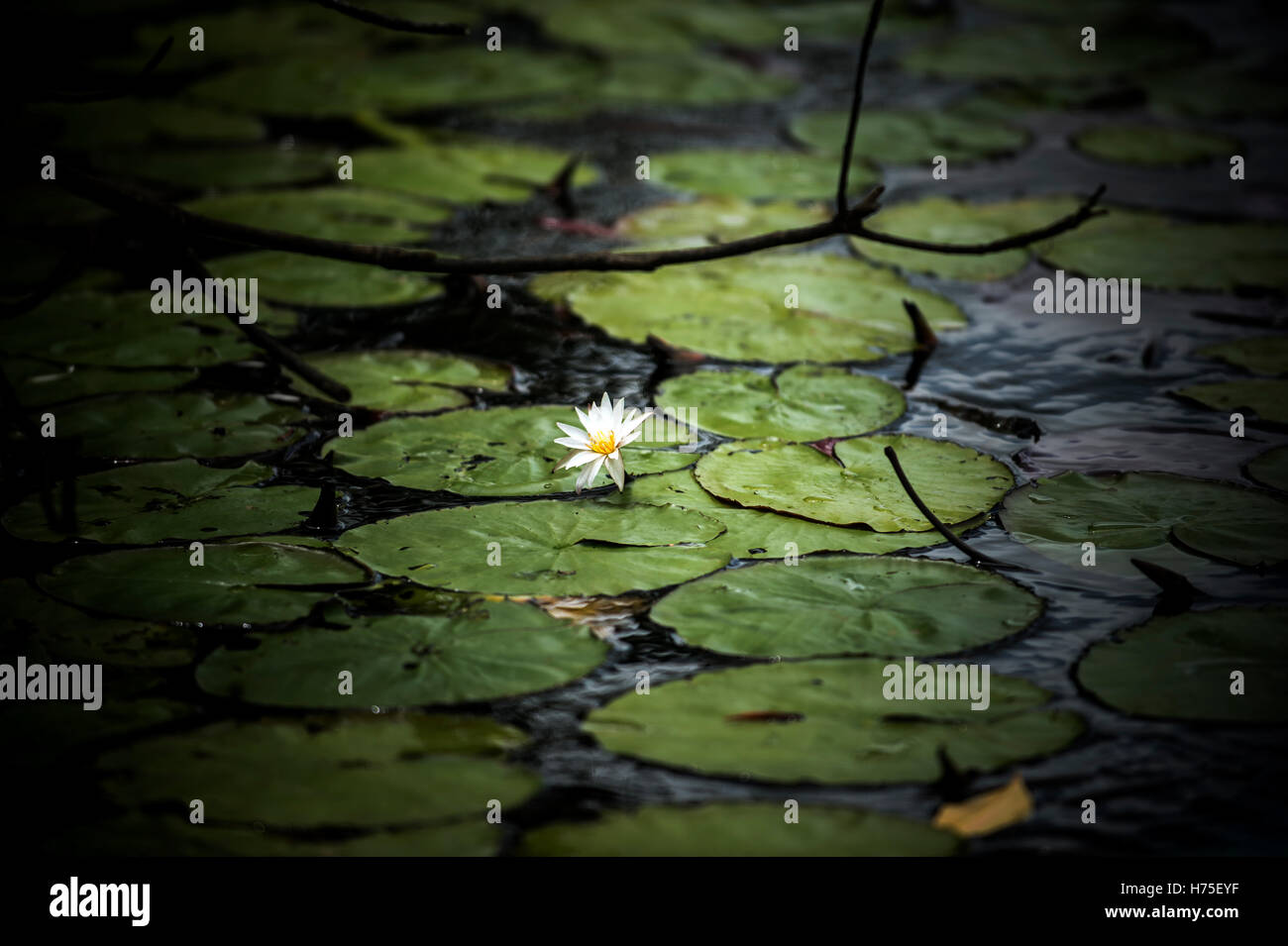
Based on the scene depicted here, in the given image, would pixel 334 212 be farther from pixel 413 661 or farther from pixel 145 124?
pixel 413 661

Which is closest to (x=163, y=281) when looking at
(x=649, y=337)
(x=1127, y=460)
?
(x=649, y=337)

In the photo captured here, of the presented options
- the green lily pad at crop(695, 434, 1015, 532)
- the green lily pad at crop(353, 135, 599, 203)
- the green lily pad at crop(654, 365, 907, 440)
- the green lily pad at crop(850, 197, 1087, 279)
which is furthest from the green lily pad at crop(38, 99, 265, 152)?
the green lily pad at crop(695, 434, 1015, 532)

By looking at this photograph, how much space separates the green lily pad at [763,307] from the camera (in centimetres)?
282

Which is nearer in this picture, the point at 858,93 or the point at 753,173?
the point at 858,93

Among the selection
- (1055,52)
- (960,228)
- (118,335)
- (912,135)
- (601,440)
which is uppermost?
(1055,52)

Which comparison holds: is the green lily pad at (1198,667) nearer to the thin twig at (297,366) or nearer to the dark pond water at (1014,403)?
the dark pond water at (1014,403)

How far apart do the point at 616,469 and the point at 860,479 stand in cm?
47

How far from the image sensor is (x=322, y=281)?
316 centimetres

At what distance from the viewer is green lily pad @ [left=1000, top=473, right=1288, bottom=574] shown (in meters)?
1.96

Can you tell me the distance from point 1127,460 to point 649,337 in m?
1.16

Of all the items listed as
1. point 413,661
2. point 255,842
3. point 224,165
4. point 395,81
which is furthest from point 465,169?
point 255,842

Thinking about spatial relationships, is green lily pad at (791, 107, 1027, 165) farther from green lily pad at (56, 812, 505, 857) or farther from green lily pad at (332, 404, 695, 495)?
green lily pad at (56, 812, 505, 857)

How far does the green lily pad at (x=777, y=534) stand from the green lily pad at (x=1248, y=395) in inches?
33.2
